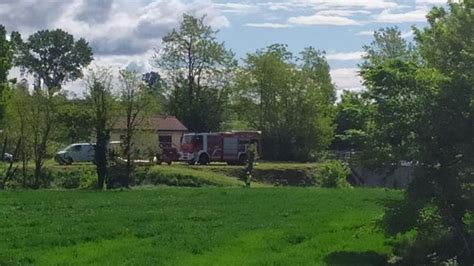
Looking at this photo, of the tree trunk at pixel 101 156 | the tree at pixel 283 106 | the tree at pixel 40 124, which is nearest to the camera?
the tree trunk at pixel 101 156

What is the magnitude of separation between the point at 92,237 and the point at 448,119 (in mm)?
7869

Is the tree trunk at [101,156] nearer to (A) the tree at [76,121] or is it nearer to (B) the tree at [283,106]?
(A) the tree at [76,121]

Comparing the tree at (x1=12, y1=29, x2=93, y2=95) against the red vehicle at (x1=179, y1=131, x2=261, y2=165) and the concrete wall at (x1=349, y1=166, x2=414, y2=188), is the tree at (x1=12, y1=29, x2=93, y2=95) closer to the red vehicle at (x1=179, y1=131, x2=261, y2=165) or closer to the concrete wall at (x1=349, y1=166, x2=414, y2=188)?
the red vehicle at (x1=179, y1=131, x2=261, y2=165)

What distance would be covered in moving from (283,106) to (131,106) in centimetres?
3342

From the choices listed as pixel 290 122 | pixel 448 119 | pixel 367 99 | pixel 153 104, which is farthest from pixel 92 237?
pixel 290 122

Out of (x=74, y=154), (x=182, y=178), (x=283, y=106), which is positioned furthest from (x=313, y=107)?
(x=182, y=178)

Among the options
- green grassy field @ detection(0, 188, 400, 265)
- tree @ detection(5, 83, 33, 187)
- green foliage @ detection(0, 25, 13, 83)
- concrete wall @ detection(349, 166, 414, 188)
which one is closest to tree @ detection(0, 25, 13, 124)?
green foliage @ detection(0, 25, 13, 83)

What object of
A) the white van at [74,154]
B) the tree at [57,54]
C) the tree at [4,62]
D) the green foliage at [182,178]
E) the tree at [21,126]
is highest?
the tree at [57,54]

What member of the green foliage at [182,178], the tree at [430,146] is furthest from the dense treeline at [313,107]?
the green foliage at [182,178]

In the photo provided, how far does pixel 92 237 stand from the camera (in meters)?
19.7

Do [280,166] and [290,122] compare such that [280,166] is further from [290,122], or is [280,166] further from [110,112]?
[110,112]

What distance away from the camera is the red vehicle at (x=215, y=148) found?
223 ft

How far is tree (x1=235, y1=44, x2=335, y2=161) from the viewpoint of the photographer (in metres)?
77.4

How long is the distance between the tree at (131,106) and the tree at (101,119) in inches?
46.0
